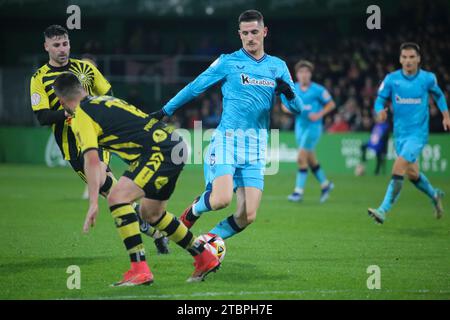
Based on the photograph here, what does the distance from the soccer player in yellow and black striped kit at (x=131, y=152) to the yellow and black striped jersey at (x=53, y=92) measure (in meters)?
2.04

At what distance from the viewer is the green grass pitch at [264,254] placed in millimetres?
7371

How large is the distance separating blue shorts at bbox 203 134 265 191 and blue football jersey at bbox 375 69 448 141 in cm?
423

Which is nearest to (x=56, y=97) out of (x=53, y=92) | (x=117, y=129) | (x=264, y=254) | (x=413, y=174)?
(x=53, y=92)

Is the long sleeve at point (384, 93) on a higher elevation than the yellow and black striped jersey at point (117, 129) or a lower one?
higher

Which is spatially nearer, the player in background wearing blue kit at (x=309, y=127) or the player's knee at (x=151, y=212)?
the player's knee at (x=151, y=212)

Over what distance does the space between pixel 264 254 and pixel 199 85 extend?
221cm

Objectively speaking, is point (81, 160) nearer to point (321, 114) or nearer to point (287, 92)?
point (287, 92)

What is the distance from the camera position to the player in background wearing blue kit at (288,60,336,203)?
16.1 metres

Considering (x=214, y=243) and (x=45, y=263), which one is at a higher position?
(x=214, y=243)

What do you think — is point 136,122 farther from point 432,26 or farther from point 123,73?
point 123,73

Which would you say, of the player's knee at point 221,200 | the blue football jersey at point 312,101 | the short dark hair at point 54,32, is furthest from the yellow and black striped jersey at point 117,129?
the blue football jersey at point 312,101

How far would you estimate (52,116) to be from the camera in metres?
9.16

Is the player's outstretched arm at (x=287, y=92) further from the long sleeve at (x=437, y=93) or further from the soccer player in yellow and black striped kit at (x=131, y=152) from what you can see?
the long sleeve at (x=437, y=93)

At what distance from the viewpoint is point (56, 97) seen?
949cm
